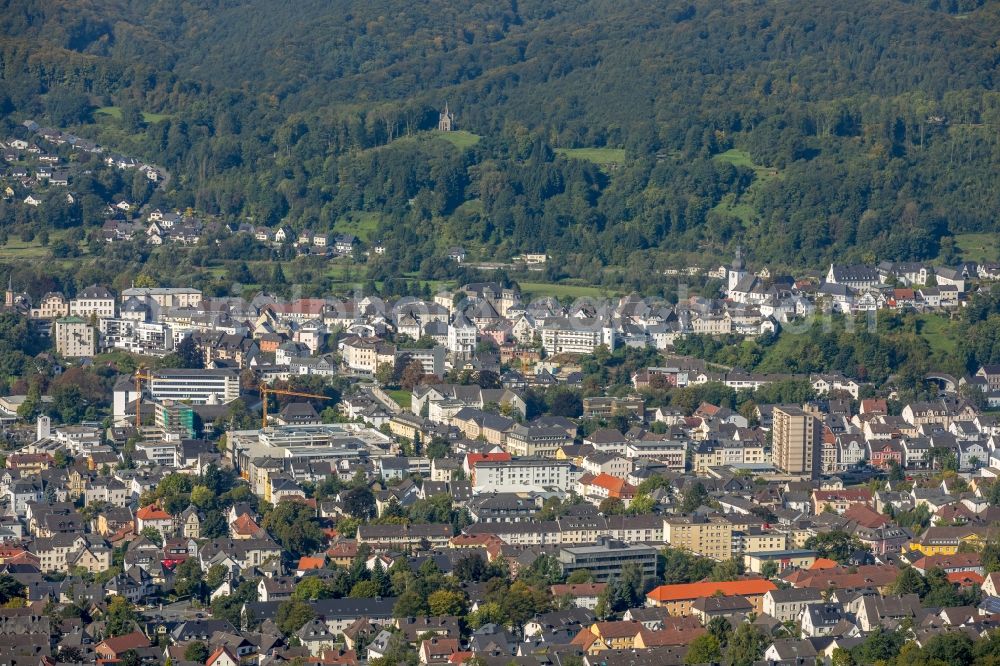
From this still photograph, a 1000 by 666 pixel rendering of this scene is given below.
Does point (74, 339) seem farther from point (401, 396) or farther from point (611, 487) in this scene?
point (611, 487)

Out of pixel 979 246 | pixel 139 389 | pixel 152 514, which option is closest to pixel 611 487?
pixel 152 514

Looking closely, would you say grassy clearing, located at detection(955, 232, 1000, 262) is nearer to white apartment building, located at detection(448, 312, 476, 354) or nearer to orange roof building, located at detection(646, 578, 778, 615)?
white apartment building, located at detection(448, 312, 476, 354)

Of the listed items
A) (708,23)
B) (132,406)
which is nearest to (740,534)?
(132,406)

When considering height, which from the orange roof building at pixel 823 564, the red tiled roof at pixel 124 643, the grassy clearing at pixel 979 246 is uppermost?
the grassy clearing at pixel 979 246

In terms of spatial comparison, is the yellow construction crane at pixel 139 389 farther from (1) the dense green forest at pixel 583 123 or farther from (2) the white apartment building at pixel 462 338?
(1) the dense green forest at pixel 583 123

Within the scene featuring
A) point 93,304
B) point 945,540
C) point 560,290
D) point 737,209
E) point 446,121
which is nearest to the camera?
point 945,540

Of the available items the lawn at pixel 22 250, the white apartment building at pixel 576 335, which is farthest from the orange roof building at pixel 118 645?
the lawn at pixel 22 250
